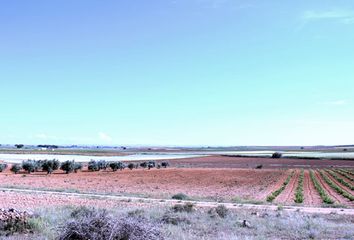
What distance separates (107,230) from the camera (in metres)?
9.30

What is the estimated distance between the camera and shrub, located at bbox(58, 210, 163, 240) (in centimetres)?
920

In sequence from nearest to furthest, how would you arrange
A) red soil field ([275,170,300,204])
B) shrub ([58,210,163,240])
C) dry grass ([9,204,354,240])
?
shrub ([58,210,163,240]), dry grass ([9,204,354,240]), red soil field ([275,170,300,204])

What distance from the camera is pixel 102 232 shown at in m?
9.25

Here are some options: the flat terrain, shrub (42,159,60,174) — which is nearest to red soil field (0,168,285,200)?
shrub (42,159,60,174)

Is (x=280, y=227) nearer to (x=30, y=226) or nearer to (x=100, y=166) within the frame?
(x=30, y=226)

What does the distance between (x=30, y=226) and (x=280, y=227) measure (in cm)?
899

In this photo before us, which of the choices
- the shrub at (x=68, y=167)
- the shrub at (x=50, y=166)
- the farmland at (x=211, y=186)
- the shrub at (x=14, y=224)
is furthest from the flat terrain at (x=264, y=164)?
the shrub at (x=14, y=224)

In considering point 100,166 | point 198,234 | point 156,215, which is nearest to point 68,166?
point 100,166

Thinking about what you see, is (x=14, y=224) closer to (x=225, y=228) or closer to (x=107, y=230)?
(x=107, y=230)

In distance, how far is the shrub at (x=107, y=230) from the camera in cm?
920

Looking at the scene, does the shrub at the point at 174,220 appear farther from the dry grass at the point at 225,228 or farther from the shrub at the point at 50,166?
the shrub at the point at 50,166

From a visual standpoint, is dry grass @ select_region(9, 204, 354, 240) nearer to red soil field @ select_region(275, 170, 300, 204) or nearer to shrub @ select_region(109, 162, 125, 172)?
red soil field @ select_region(275, 170, 300, 204)

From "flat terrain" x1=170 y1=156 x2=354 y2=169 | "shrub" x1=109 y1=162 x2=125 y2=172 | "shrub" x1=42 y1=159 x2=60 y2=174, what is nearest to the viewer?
"shrub" x1=42 y1=159 x2=60 y2=174

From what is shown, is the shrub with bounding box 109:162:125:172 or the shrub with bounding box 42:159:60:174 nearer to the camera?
the shrub with bounding box 42:159:60:174
